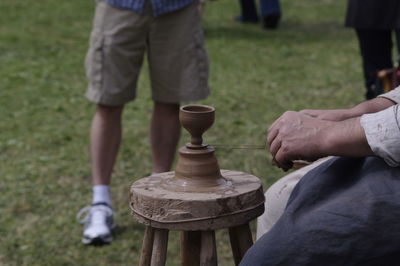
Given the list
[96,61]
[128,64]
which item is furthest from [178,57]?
[96,61]

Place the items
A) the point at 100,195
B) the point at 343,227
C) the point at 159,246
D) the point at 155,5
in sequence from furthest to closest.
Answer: the point at 100,195 < the point at 155,5 < the point at 159,246 < the point at 343,227

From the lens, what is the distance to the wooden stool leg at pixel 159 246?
90.4 inches

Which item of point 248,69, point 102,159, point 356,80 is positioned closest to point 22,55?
point 248,69

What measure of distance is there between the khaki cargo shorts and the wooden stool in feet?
5.67

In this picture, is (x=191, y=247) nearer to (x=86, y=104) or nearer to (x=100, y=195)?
(x=100, y=195)

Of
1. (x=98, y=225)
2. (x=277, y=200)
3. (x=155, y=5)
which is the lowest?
(x=98, y=225)

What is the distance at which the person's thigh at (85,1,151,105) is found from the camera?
400 cm

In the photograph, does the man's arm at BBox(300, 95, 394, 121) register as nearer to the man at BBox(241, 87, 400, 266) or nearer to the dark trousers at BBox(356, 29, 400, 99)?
the man at BBox(241, 87, 400, 266)

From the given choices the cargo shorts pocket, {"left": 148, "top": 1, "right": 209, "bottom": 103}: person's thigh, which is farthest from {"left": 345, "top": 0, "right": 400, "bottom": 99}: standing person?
the cargo shorts pocket

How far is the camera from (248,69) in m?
8.54

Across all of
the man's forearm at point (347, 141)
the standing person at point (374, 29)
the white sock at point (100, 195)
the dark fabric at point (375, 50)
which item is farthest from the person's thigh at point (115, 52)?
the man's forearm at point (347, 141)

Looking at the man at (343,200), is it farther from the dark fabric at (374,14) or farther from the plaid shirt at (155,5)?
the dark fabric at (374,14)

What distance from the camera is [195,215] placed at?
2191 millimetres

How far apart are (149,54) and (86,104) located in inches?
116
